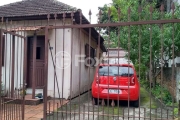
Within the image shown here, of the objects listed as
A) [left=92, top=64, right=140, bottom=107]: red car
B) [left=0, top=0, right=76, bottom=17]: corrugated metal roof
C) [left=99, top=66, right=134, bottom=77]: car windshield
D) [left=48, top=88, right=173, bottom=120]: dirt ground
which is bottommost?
[left=48, top=88, right=173, bottom=120]: dirt ground

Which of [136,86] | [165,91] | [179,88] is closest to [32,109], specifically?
[136,86]

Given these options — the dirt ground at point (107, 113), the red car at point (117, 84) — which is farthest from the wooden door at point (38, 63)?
the red car at point (117, 84)

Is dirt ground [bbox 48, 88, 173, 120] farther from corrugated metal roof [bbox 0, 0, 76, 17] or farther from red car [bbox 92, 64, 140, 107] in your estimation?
corrugated metal roof [bbox 0, 0, 76, 17]

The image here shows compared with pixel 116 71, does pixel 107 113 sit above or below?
below

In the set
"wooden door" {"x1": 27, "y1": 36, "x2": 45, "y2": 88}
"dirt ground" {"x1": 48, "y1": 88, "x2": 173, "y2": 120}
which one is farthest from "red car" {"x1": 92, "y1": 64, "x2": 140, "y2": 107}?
"wooden door" {"x1": 27, "y1": 36, "x2": 45, "y2": 88}

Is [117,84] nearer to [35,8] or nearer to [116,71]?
[116,71]

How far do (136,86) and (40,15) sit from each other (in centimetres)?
431

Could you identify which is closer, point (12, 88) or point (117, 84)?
point (12, 88)

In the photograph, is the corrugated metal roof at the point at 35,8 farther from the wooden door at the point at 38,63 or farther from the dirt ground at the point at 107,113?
the dirt ground at the point at 107,113

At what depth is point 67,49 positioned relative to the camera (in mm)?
6812

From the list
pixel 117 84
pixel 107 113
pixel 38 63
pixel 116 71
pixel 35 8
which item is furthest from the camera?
pixel 35 8

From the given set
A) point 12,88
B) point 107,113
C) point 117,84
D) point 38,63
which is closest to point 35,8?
point 38,63

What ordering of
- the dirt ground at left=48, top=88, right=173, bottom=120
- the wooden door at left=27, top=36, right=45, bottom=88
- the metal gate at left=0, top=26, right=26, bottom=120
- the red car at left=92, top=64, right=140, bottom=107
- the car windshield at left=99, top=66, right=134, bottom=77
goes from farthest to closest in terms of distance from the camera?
the wooden door at left=27, top=36, right=45, bottom=88
the car windshield at left=99, top=66, right=134, bottom=77
the red car at left=92, top=64, right=140, bottom=107
the metal gate at left=0, top=26, right=26, bottom=120
the dirt ground at left=48, top=88, right=173, bottom=120

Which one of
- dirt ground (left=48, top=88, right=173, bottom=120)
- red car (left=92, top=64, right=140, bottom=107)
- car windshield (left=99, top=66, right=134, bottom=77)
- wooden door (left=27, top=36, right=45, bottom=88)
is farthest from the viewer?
wooden door (left=27, top=36, right=45, bottom=88)
